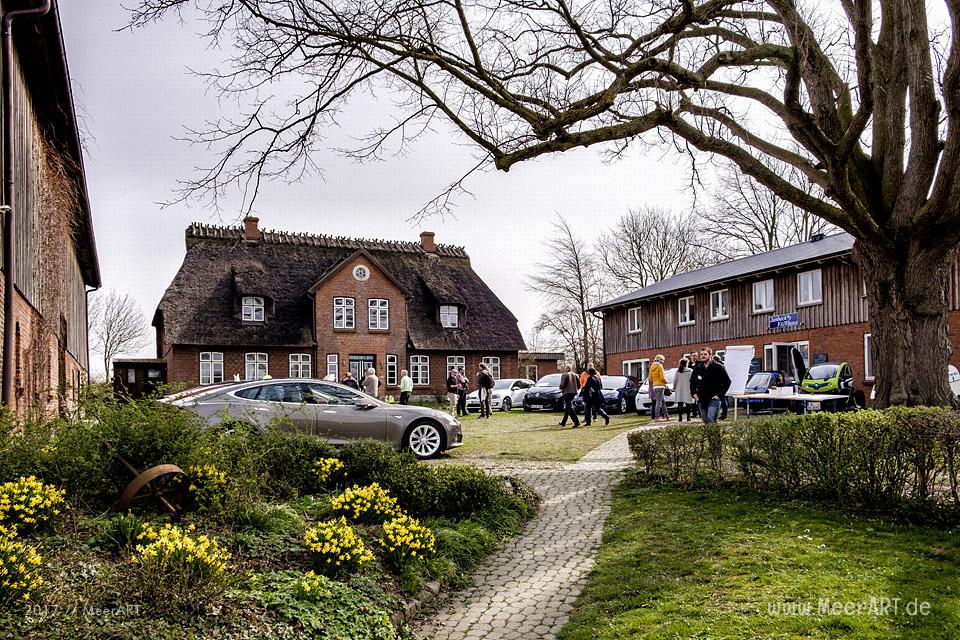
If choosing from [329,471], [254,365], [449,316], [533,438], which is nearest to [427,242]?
[449,316]

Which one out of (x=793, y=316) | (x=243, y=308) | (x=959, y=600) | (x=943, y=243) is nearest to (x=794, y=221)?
(x=793, y=316)

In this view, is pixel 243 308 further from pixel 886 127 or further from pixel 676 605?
pixel 676 605

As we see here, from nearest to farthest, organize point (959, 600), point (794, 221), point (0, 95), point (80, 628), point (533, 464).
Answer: point (80, 628) < point (959, 600) < point (0, 95) < point (533, 464) < point (794, 221)

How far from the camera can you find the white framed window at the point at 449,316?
44062mm

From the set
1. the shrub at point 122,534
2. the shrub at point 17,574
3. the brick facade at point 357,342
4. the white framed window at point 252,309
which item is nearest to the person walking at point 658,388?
the shrub at point 122,534

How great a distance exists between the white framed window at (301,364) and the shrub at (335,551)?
3472 cm

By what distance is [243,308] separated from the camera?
38.9 meters

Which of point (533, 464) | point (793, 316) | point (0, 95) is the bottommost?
point (533, 464)

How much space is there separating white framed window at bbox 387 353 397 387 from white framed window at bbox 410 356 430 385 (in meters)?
1.09

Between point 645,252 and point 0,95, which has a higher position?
point 645,252

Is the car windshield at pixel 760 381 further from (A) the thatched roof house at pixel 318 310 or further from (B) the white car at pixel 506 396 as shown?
(A) the thatched roof house at pixel 318 310

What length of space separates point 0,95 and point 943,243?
14179mm

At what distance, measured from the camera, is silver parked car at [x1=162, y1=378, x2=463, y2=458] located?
38.2ft

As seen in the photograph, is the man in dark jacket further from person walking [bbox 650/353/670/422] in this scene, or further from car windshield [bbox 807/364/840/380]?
car windshield [bbox 807/364/840/380]
